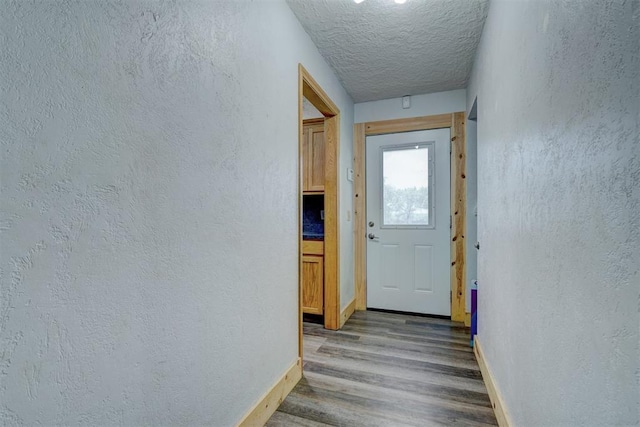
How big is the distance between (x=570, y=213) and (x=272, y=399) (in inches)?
64.6

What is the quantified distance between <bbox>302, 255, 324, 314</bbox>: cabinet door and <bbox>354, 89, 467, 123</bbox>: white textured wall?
170 centimetres

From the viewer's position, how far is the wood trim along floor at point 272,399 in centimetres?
148

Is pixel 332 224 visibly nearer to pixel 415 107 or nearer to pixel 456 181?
pixel 456 181

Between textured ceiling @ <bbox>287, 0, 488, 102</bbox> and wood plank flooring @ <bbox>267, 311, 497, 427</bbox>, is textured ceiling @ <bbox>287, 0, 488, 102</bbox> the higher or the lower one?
the higher one

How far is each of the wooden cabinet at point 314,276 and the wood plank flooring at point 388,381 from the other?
25 cm

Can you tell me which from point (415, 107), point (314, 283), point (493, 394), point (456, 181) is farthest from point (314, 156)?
point (493, 394)

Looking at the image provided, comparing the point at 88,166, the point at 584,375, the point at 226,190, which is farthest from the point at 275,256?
the point at 584,375

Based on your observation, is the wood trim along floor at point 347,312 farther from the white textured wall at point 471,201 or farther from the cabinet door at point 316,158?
the cabinet door at point 316,158

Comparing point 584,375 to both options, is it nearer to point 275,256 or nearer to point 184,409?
point 184,409

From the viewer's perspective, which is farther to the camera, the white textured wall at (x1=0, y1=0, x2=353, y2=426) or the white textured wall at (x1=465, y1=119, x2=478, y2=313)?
the white textured wall at (x1=465, y1=119, x2=478, y2=313)

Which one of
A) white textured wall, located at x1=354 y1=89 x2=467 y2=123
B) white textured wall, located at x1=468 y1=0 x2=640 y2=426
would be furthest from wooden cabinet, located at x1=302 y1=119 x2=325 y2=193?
white textured wall, located at x1=468 y1=0 x2=640 y2=426

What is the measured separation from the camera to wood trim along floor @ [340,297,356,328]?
3006mm

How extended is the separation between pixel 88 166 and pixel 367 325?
2.77 metres

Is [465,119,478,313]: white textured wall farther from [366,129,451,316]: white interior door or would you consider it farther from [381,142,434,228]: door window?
[381,142,434,228]: door window
